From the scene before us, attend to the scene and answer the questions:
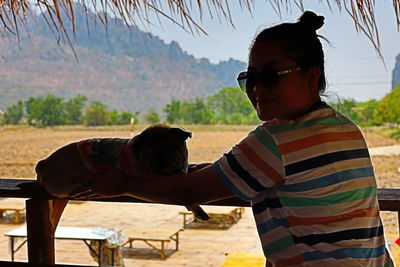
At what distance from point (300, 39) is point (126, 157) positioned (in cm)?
30

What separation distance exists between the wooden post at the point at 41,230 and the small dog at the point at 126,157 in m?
0.27

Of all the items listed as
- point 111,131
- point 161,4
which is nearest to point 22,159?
point 111,131

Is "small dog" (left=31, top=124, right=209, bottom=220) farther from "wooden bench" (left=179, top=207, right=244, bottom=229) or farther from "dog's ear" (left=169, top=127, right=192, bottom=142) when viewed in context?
"wooden bench" (left=179, top=207, right=244, bottom=229)

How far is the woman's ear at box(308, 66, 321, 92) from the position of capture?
74 cm

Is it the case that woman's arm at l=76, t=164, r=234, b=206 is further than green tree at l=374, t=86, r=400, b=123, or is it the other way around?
green tree at l=374, t=86, r=400, b=123

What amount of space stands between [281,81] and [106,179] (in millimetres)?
285

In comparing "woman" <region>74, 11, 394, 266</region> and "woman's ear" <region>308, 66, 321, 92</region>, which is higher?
"woman's ear" <region>308, 66, 321, 92</region>

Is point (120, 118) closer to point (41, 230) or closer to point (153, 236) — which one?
point (153, 236)

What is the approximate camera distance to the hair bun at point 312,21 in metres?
0.75

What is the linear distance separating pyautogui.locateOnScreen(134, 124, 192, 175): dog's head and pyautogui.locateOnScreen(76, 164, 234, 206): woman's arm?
2 centimetres

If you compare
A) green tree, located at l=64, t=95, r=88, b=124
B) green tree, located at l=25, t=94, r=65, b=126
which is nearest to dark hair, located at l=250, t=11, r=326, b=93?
green tree, located at l=25, t=94, r=65, b=126

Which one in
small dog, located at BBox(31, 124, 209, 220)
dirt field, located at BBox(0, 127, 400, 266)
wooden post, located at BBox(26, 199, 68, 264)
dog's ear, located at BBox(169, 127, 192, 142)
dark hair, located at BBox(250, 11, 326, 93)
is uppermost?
dark hair, located at BBox(250, 11, 326, 93)

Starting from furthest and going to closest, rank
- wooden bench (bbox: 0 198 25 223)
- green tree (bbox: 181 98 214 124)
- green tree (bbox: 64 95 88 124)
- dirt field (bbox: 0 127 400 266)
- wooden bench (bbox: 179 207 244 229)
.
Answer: green tree (bbox: 64 95 88 124) < green tree (bbox: 181 98 214 124) < wooden bench (bbox: 179 207 244 229) < wooden bench (bbox: 0 198 25 223) < dirt field (bbox: 0 127 400 266)

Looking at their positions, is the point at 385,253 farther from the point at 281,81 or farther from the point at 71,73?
the point at 71,73
